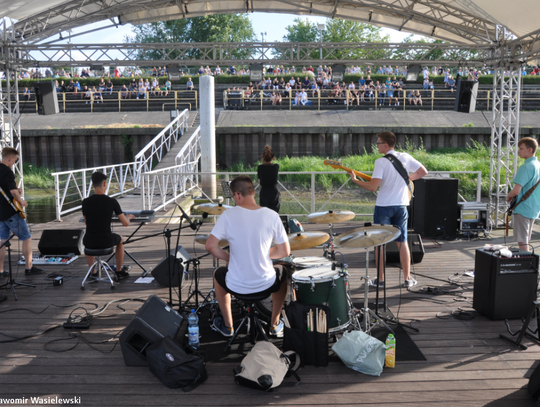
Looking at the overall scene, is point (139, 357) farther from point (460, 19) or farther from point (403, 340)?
point (460, 19)

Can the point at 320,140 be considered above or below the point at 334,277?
above

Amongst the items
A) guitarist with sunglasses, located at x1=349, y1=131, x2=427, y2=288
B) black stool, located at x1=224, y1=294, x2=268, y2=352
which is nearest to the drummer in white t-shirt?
black stool, located at x1=224, y1=294, x2=268, y2=352

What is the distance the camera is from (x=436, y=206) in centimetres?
851

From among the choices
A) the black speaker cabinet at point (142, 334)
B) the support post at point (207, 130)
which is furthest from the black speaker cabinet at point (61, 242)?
the support post at point (207, 130)

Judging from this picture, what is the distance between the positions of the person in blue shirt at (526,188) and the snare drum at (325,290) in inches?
109

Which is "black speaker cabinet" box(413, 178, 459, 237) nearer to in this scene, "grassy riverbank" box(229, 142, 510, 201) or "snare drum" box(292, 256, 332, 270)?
"snare drum" box(292, 256, 332, 270)

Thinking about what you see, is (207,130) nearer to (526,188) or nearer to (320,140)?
(320,140)

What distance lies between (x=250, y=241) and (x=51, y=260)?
15.5ft

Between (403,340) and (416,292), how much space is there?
151cm

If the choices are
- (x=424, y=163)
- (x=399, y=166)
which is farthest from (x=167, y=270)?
(x=424, y=163)

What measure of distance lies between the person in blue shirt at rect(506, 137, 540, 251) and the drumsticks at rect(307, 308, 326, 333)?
315 cm

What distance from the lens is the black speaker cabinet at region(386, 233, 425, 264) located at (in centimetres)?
676

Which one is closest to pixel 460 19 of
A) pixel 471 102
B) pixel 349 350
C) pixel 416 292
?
pixel 471 102

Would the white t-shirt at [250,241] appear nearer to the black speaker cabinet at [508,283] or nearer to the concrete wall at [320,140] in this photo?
the black speaker cabinet at [508,283]
